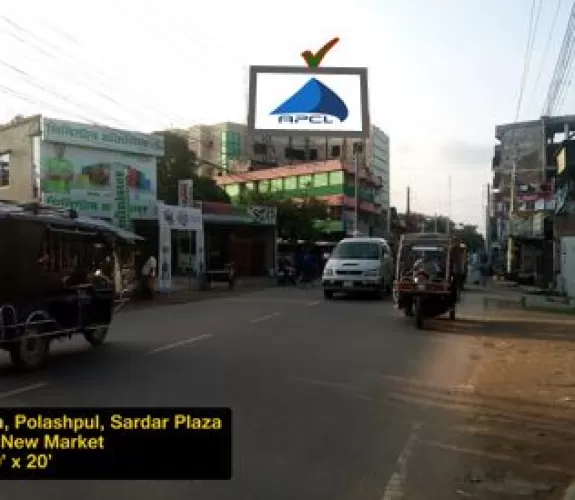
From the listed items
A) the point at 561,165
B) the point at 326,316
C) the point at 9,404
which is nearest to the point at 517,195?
the point at 561,165

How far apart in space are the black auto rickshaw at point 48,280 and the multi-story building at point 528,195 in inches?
1083

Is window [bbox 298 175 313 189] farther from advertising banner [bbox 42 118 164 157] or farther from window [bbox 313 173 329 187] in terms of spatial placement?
A: advertising banner [bbox 42 118 164 157]

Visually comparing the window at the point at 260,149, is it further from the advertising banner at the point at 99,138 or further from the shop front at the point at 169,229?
the shop front at the point at 169,229

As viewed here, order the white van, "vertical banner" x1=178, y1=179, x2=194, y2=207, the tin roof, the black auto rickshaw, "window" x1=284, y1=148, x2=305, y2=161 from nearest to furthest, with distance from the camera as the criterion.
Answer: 1. the black auto rickshaw
2. the tin roof
3. the white van
4. "vertical banner" x1=178, y1=179, x2=194, y2=207
5. "window" x1=284, y1=148, x2=305, y2=161

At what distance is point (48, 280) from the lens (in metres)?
11.0

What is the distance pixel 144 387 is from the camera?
888cm

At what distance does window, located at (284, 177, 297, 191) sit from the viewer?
234 ft

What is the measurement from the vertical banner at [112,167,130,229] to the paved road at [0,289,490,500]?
1398cm

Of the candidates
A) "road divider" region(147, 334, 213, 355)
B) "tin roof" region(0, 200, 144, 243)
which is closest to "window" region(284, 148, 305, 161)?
"road divider" region(147, 334, 213, 355)

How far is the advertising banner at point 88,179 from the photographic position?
1123 inches

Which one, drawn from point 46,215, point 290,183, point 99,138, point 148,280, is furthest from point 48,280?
point 290,183

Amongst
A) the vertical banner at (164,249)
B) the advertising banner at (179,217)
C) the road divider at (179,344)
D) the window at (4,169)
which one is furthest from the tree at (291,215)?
the road divider at (179,344)

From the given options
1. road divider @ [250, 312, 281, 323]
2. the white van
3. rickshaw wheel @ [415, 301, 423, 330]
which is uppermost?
the white van

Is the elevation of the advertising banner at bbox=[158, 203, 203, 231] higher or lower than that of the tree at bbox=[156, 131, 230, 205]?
lower
